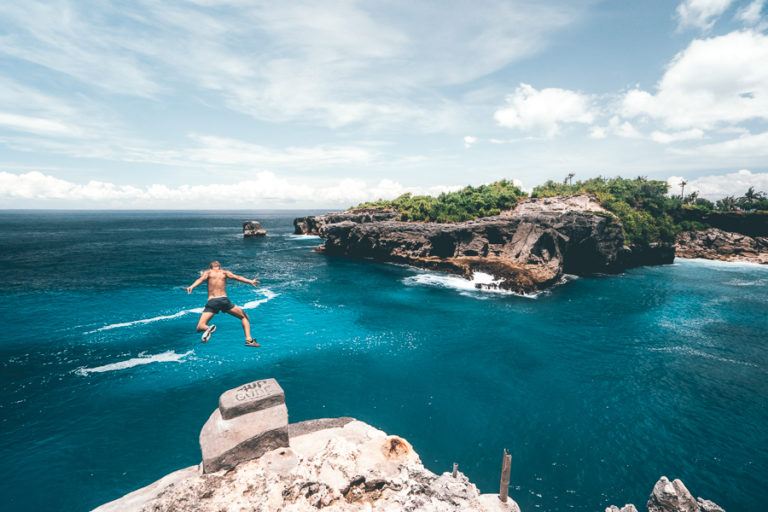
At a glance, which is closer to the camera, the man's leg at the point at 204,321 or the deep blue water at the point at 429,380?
the man's leg at the point at 204,321

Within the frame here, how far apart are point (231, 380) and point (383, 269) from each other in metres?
41.6

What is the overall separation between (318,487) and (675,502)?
14.0 metres

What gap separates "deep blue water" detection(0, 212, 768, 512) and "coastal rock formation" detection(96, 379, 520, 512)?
8541 millimetres

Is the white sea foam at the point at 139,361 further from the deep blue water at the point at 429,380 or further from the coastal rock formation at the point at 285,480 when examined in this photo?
the coastal rock formation at the point at 285,480

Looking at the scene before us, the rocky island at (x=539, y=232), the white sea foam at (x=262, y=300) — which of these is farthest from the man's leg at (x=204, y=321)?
the rocky island at (x=539, y=232)

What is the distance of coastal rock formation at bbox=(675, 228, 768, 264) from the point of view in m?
80.8

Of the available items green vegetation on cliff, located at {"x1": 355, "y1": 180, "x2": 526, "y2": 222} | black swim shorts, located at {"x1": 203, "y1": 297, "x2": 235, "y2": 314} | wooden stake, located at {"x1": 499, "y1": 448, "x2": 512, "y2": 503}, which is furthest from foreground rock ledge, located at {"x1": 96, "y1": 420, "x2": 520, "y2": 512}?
green vegetation on cliff, located at {"x1": 355, "y1": 180, "x2": 526, "y2": 222}

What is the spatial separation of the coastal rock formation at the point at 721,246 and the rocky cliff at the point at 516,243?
1752 centimetres

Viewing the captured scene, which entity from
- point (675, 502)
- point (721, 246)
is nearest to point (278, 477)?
point (675, 502)

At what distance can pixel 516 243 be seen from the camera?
57531 mm

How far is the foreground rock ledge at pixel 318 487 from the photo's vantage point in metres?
9.52

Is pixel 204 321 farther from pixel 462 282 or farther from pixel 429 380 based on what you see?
pixel 462 282

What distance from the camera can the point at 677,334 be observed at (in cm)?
3616

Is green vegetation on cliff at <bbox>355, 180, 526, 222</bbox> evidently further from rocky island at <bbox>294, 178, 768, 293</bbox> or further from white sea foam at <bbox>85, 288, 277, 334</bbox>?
white sea foam at <bbox>85, 288, 277, 334</bbox>
